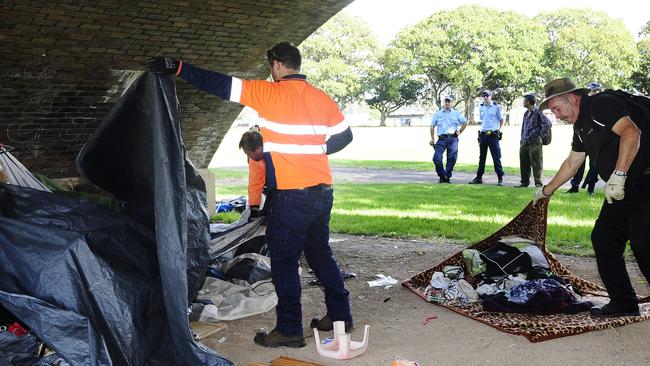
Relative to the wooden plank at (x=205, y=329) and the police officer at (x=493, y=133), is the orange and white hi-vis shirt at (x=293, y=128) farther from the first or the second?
the police officer at (x=493, y=133)

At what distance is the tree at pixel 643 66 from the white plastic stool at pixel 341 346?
1935 inches

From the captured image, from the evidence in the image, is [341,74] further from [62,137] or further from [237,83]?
[237,83]

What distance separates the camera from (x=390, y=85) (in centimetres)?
5581

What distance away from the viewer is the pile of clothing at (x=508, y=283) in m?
5.18

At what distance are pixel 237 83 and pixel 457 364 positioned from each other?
7.35 feet

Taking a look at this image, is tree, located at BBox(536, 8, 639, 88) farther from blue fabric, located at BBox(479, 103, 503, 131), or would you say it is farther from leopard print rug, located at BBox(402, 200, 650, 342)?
leopard print rug, located at BBox(402, 200, 650, 342)

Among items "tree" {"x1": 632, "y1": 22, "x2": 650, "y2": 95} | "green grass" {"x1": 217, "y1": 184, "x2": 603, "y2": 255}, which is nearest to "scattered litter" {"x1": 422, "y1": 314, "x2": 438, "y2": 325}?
"green grass" {"x1": 217, "y1": 184, "x2": 603, "y2": 255}

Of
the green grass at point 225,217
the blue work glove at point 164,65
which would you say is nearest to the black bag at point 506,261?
the blue work glove at point 164,65

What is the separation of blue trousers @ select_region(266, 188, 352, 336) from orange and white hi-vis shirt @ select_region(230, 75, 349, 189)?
10 centimetres

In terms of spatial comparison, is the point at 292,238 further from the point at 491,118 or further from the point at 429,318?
the point at 491,118

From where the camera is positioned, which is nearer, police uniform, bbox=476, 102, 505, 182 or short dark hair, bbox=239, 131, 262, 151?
short dark hair, bbox=239, 131, 262, 151

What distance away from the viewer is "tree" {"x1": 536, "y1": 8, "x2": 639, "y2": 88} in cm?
5047

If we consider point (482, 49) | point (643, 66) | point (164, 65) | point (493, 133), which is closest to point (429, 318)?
point (164, 65)

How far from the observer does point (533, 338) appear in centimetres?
453
